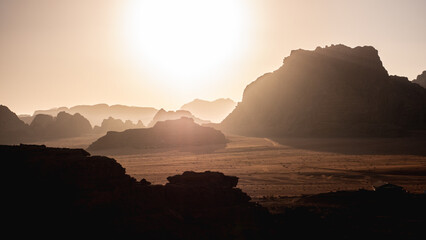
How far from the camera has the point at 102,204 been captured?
1058 centimetres

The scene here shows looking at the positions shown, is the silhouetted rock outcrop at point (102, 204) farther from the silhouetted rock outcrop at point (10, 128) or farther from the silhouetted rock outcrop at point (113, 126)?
the silhouetted rock outcrop at point (113, 126)

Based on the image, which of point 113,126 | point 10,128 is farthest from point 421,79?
point 10,128

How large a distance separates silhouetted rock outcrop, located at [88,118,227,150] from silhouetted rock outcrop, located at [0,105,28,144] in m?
43.5

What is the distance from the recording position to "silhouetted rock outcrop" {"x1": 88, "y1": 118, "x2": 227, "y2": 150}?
65.0 m

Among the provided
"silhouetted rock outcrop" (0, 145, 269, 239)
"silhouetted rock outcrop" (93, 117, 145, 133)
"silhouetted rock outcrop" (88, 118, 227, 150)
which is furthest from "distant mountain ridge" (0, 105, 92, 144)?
"silhouetted rock outcrop" (0, 145, 269, 239)

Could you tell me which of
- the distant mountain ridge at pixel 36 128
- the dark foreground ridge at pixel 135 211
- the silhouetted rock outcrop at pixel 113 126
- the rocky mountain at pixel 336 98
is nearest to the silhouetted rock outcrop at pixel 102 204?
the dark foreground ridge at pixel 135 211

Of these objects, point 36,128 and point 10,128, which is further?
point 36,128

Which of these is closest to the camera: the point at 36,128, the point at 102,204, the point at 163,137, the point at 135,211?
the point at 102,204

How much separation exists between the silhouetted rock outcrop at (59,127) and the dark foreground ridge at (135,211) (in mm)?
102833

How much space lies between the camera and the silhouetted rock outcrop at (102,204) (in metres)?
9.79

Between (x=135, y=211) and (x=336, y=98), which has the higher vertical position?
(x=336, y=98)

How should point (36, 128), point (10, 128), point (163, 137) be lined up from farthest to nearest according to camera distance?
point (36, 128), point (10, 128), point (163, 137)

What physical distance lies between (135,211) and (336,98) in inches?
2538

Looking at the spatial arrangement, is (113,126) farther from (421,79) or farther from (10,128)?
(421,79)
